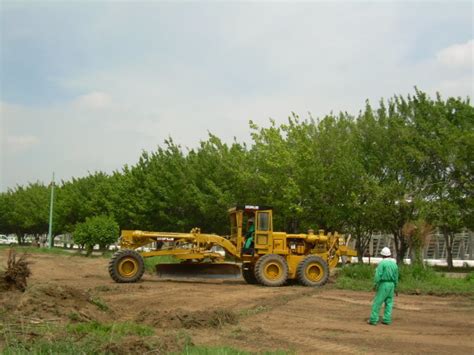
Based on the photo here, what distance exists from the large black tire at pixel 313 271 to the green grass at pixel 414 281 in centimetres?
60

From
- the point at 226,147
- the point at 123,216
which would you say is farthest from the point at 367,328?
the point at 123,216

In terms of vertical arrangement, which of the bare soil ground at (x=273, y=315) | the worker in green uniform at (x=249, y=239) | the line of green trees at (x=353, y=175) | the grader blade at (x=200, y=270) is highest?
the line of green trees at (x=353, y=175)

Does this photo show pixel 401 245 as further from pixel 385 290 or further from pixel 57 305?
pixel 57 305

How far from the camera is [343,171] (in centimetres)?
3322

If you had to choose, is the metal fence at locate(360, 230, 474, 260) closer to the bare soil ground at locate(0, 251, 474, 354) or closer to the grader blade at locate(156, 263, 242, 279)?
the grader blade at locate(156, 263, 242, 279)

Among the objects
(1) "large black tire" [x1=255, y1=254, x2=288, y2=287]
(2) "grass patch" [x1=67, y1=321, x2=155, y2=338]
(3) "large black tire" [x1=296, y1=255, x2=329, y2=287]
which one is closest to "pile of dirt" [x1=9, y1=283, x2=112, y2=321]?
(2) "grass patch" [x1=67, y1=321, x2=155, y2=338]

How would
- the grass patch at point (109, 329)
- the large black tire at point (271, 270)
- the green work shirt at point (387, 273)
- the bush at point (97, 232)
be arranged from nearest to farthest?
the grass patch at point (109, 329) < the green work shirt at point (387, 273) < the large black tire at point (271, 270) < the bush at point (97, 232)

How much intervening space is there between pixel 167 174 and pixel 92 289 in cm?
2500

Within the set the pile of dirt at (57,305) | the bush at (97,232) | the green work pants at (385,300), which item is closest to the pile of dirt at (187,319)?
the pile of dirt at (57,305)

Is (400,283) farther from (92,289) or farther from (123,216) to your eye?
(123,216)

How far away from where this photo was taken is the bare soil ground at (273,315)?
1084cm

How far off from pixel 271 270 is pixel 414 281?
501 centimetres

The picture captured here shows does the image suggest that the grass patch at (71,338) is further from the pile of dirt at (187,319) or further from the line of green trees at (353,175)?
the line of green trees at (353,175)

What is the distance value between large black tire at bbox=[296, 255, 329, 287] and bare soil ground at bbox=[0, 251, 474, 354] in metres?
Result: 2.08
